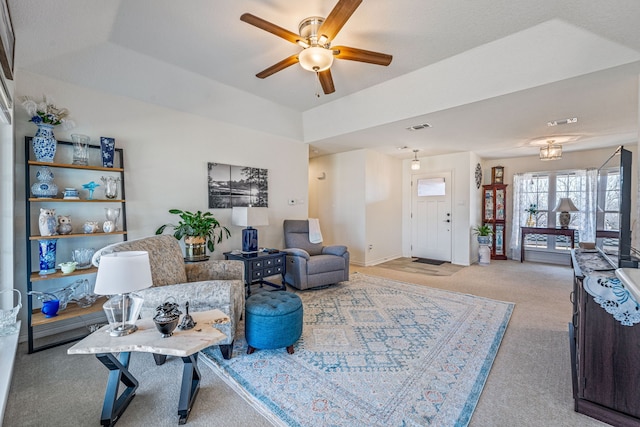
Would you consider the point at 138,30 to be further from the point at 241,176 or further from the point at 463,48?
the point at 463,48

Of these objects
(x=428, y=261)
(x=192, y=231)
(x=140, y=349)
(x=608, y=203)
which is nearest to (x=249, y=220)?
(x=192, y=231)

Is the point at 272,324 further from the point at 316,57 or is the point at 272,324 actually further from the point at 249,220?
the point at 316,57

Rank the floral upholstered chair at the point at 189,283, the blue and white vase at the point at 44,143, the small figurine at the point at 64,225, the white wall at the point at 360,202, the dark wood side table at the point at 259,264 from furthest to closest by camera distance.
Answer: the white wall at the point at 360,202
the dark wood side table at the point at 259,264
the small figurine at the point at 64,225
the blue and white vase at the point at 44,143
the floral upholstered chair at the point at 189,283

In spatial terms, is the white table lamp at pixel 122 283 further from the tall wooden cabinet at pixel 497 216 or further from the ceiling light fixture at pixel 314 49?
the tall wooden cabinet at pixel 497 216

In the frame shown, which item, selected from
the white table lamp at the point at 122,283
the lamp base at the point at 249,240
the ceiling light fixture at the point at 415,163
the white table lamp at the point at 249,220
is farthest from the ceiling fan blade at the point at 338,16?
the ceiling light fixture at the point at 415,163

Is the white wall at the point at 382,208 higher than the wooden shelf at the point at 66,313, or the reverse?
the white wall at the point at 382,208

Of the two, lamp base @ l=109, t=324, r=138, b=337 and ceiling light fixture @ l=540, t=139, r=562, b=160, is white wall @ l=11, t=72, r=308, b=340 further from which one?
ceiling light fixture @ l=540, t=139, r=562, b=160

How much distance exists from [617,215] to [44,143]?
470 centimetres

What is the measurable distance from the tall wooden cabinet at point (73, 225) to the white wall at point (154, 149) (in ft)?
0.30

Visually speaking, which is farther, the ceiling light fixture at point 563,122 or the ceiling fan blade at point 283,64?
the ceiling light fixture at point 563,122

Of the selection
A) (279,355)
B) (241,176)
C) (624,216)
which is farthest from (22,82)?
(624,216)

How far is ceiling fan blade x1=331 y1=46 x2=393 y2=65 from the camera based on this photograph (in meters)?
2.33

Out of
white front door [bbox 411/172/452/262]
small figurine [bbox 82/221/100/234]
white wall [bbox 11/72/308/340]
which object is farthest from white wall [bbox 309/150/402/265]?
small figurine [bbox 82/221/100/234]

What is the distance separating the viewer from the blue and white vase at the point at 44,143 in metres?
2.43
